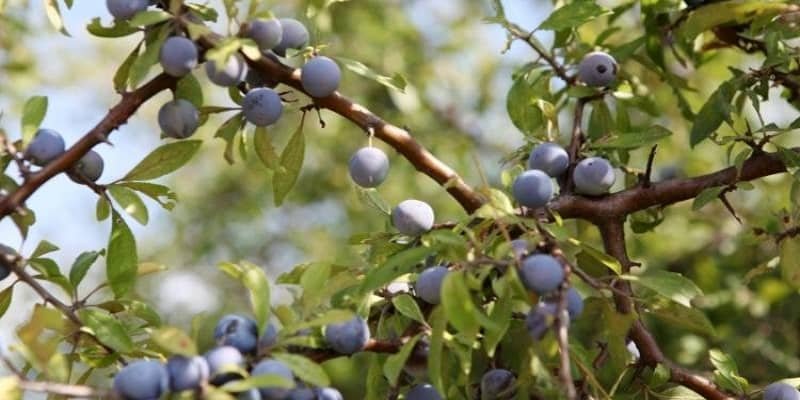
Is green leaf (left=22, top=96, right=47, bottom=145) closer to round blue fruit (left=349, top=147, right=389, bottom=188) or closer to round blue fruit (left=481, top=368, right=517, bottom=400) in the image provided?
round blue fruit (left=349, top=147, right=389, bottom=188)

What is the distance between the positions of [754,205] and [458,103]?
44.6 inches

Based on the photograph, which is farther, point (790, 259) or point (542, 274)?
point (790, 259)

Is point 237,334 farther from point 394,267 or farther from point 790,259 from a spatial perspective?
point 790,259

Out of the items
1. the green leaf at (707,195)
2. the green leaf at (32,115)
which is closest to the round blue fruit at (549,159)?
the green leaf at (707,195)

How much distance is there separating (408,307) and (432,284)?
5 cm

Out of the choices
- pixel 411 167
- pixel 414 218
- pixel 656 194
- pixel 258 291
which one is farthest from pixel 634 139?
pixel 411 167

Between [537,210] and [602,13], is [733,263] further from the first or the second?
[537,210]

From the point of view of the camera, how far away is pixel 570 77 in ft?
4.74

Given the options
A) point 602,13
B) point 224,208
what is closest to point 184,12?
point 602,13

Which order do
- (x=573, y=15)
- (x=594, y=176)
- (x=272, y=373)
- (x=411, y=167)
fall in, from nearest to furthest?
(x=272, y=373)
(x=594, y=176)
(x=573, y=15)
(x=411, y=167)

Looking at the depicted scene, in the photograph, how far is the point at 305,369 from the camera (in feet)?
2.83

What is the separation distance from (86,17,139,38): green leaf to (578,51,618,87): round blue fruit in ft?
1.80

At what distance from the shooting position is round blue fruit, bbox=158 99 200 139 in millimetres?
1033

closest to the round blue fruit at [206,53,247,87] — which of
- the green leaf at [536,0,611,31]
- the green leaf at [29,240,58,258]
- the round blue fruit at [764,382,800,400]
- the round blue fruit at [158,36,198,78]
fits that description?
the round blue fruit at [158,36,198,78]
